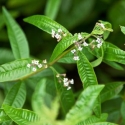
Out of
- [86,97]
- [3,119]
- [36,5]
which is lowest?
[3,119]

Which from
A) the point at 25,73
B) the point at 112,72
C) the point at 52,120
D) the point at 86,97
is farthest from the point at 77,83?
the point at 52,120

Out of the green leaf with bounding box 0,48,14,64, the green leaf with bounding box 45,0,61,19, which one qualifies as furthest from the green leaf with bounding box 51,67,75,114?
the green leaf with bounding box 45,0,61,19

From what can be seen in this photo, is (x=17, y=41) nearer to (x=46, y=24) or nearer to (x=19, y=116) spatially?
(x=46, y=24)

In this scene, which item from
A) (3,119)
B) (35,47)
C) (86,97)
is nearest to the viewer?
(86,97)

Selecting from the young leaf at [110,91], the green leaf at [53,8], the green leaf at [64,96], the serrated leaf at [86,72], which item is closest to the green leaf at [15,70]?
the green leaf at [64,96]

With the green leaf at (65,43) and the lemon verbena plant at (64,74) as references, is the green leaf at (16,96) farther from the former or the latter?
the green leaf at (65,43)

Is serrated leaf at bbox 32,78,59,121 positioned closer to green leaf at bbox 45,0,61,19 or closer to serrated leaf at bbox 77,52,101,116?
serrated leaf at bbox 77,52,101,116

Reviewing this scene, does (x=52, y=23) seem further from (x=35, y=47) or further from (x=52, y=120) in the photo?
(x=35, y=47)
